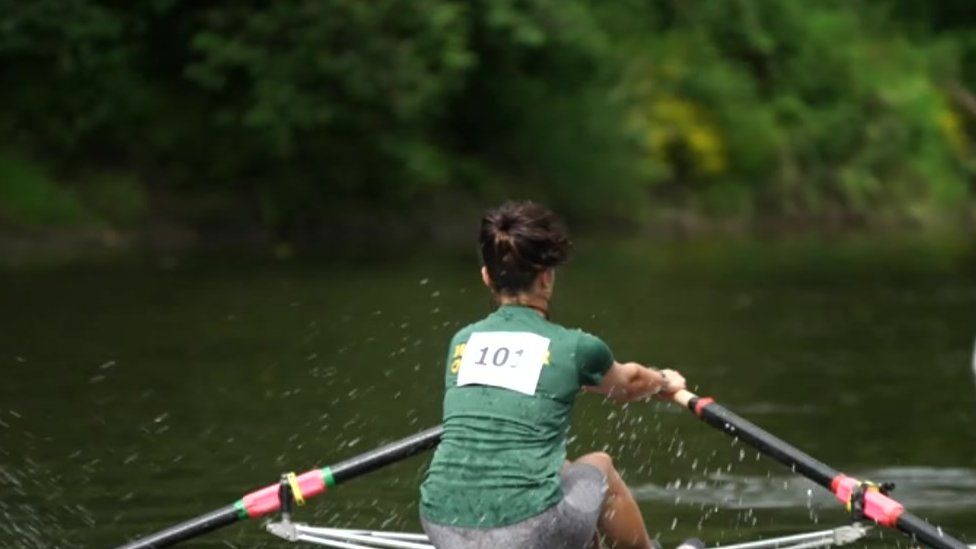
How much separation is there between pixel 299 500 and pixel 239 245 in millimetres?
23273

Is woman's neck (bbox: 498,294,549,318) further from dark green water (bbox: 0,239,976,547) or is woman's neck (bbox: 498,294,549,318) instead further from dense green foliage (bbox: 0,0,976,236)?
dense green foliage (bbox: 0,0,976,236)

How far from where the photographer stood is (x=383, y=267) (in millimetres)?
27078

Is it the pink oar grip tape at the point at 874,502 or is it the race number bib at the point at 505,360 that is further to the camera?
the pink oar grip tape at the point at 874,502

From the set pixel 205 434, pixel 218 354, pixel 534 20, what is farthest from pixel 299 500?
pixel 534 20

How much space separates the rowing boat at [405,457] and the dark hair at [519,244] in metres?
0.98

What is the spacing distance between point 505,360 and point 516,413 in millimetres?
180

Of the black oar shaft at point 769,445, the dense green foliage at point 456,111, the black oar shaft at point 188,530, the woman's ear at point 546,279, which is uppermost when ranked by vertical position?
the dense green foliage at point 456,111

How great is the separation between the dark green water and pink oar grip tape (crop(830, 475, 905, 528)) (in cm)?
189

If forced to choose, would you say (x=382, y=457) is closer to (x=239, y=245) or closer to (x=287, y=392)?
(x=287, y=392)

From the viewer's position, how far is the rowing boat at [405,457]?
26.3 ft

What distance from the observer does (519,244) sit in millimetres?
7238

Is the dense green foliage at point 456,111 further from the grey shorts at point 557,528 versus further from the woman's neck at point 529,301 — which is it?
the grey shorts at point 557,528

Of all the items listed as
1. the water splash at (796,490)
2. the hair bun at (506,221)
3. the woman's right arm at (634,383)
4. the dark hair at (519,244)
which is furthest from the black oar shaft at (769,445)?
the water splash at (796,490)

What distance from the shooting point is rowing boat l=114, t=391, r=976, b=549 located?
26.3 feet
